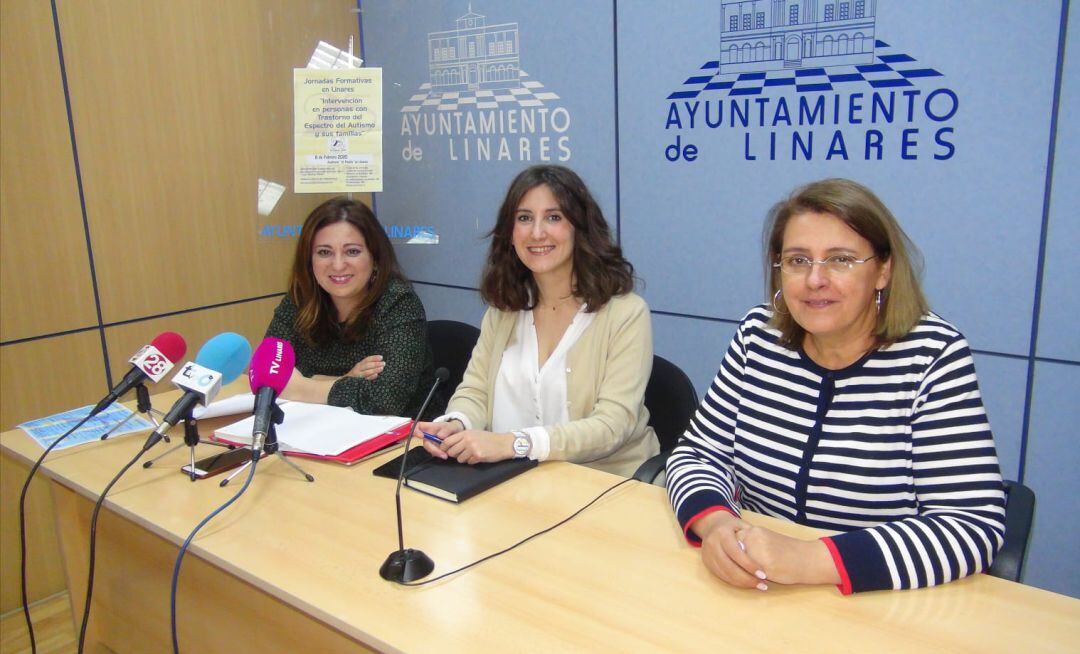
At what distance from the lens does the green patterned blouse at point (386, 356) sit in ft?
8.14

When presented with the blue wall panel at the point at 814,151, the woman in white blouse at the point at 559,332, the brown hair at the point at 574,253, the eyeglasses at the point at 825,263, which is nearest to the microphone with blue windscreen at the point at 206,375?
the woman in white blouse at the point at 559,332

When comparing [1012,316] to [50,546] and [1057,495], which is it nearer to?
[1057,495]

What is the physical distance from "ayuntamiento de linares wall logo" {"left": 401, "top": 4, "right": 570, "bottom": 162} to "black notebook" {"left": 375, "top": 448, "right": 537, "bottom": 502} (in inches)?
67.6

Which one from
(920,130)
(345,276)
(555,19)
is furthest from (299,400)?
(920,130)

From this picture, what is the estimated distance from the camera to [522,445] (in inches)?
72.1

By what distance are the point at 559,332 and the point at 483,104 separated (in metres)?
1.57

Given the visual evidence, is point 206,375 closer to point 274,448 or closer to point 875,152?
point 274,448

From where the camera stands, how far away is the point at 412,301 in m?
2.70

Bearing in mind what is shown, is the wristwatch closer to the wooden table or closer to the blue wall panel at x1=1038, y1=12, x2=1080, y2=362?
the wooden table

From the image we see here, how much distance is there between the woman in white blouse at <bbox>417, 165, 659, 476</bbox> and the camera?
2131 millimetres

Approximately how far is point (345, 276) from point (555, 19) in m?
1.36

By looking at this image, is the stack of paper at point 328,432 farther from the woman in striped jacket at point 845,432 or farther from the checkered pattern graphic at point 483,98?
the checkered pattern graphic at point 483,98

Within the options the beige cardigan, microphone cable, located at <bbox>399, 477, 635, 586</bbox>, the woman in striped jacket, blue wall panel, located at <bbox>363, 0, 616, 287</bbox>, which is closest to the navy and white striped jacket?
the woman in striped jacket

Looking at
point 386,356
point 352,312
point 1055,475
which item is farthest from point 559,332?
point 1055,475
